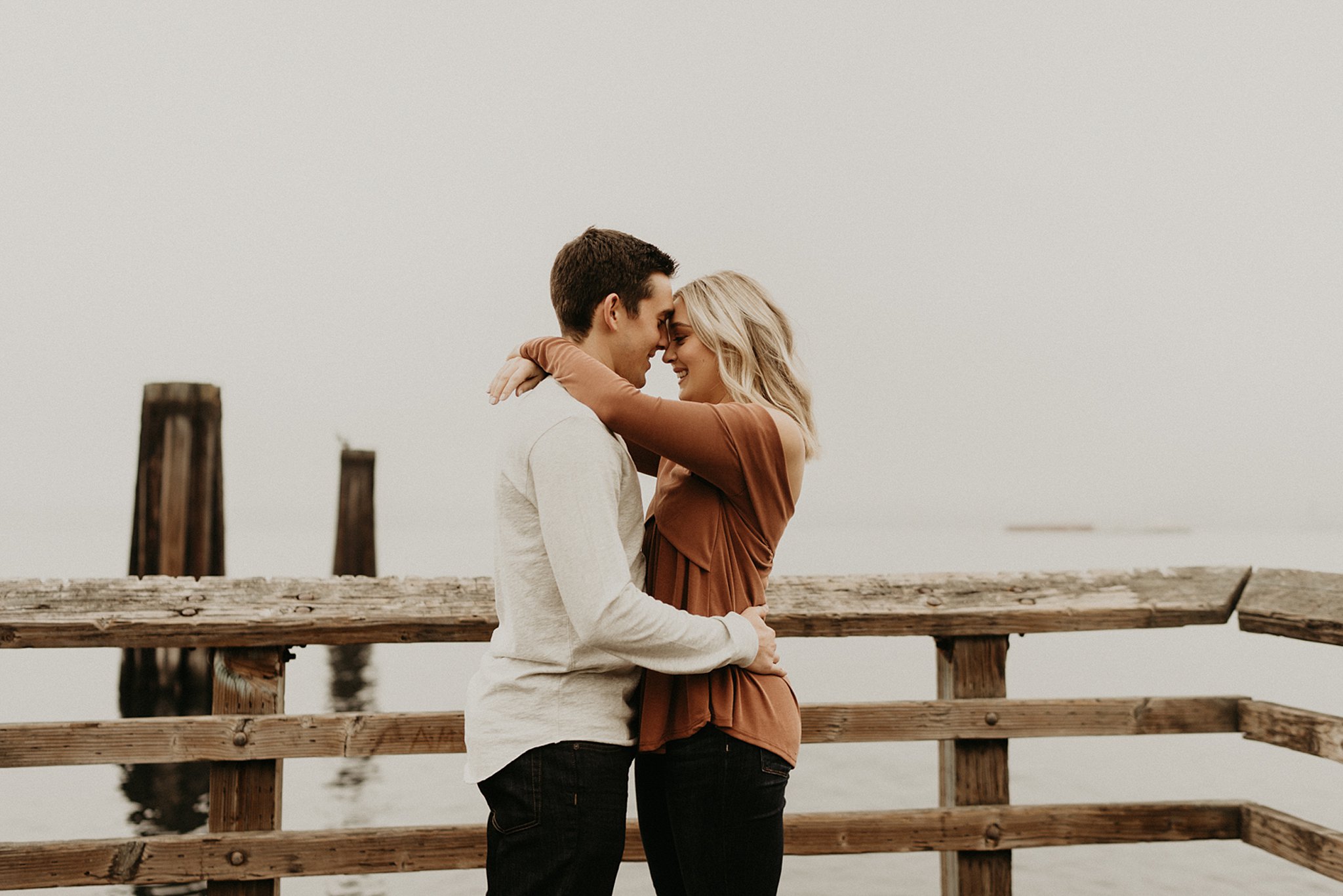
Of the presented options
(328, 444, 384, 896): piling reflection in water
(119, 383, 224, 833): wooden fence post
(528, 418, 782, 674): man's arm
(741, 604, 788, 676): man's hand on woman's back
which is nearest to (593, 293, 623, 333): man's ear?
(528, 418, 782, 674): man's arm

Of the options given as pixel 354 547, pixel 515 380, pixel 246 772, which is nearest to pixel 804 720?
pixel 515 380

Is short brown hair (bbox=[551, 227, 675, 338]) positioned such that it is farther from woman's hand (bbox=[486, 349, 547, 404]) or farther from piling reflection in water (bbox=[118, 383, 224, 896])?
piling reflection in water (bbox=[118, 383, 224, 896])

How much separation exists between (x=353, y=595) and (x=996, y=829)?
79.6 inches

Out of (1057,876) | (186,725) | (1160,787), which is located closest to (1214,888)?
(1057,876)

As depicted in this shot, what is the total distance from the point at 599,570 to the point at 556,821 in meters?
0.50

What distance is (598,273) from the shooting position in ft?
6.72

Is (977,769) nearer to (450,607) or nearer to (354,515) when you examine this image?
(450,607)

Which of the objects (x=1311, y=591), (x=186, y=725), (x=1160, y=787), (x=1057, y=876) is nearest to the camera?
(x=186, y=725)

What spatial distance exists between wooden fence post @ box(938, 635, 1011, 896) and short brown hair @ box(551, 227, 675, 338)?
5.13ft

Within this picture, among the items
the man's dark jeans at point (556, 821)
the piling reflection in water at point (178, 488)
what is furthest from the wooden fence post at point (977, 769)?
the piling reflection in water at point (178, 488)

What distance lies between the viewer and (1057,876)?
724 cm

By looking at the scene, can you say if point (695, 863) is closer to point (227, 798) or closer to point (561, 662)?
point (561, 662)

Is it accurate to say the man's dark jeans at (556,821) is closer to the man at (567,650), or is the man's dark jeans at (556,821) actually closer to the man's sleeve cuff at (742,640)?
the man at (567,650)

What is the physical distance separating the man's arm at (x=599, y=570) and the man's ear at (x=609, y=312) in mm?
333
